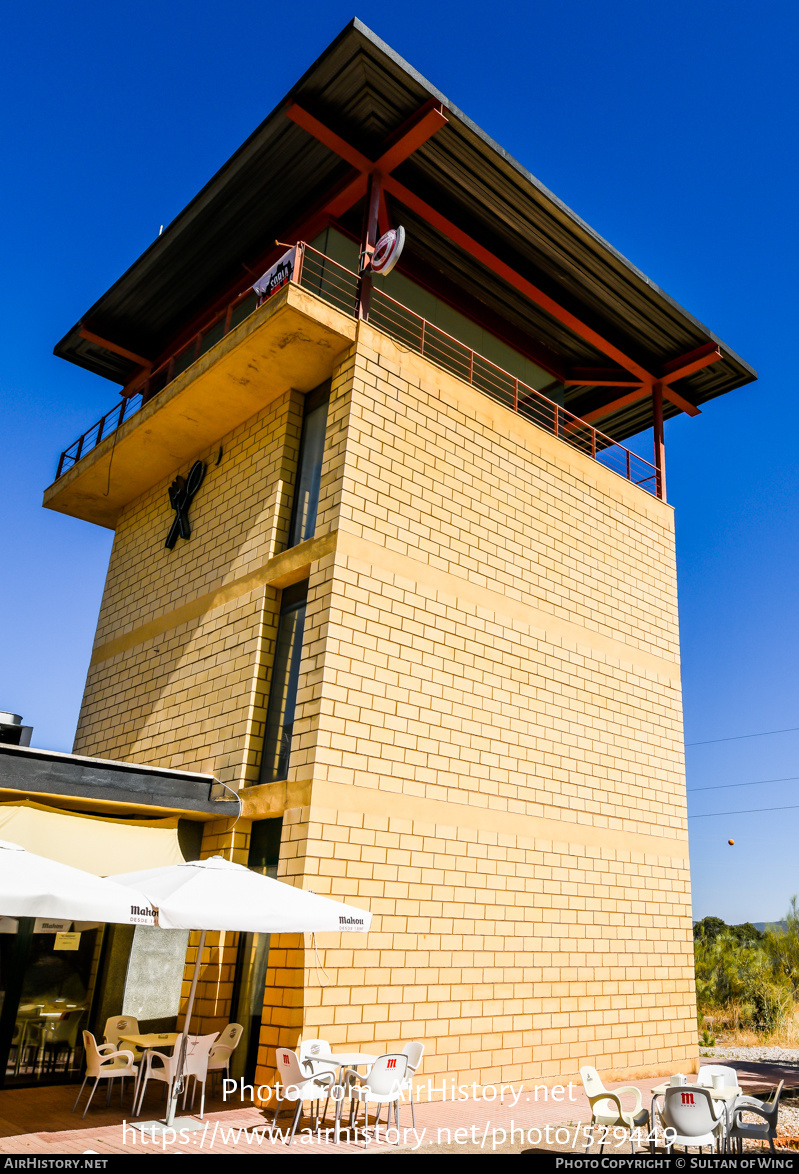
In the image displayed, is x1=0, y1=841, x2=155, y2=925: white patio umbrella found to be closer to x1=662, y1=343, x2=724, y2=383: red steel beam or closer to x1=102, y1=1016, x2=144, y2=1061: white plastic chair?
x1=102, y1=1016, x2=144, y2=1061: white plastic chair

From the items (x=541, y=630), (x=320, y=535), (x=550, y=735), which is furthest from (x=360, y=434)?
(x=550, y=735)

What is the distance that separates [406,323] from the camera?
13.8 metres

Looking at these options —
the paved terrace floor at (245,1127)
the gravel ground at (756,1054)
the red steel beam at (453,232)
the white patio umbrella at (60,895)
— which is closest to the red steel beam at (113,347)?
the red steel beam at (453,232)

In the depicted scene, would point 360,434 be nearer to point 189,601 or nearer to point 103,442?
point 189,601

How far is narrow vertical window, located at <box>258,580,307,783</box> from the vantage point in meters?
10.6

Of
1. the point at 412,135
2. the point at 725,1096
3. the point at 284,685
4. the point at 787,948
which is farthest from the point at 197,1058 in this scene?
the point at 787,948

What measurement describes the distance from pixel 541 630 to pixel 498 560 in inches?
49.1

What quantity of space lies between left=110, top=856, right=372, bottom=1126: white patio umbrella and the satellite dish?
762 centimetres

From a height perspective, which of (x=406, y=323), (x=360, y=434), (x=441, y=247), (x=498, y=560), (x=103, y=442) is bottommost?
(x=498, y=560)

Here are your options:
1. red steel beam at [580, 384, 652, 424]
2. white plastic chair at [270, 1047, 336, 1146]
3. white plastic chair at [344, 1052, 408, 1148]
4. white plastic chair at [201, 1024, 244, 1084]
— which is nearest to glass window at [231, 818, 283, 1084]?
white plastic chair at [201, 1024, 244, 1084]

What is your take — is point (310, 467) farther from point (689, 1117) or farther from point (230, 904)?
point (689, 1117)

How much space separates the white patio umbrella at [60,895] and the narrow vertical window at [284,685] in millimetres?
3306

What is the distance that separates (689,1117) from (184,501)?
10752 mm

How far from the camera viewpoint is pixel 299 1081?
25.4 ft
